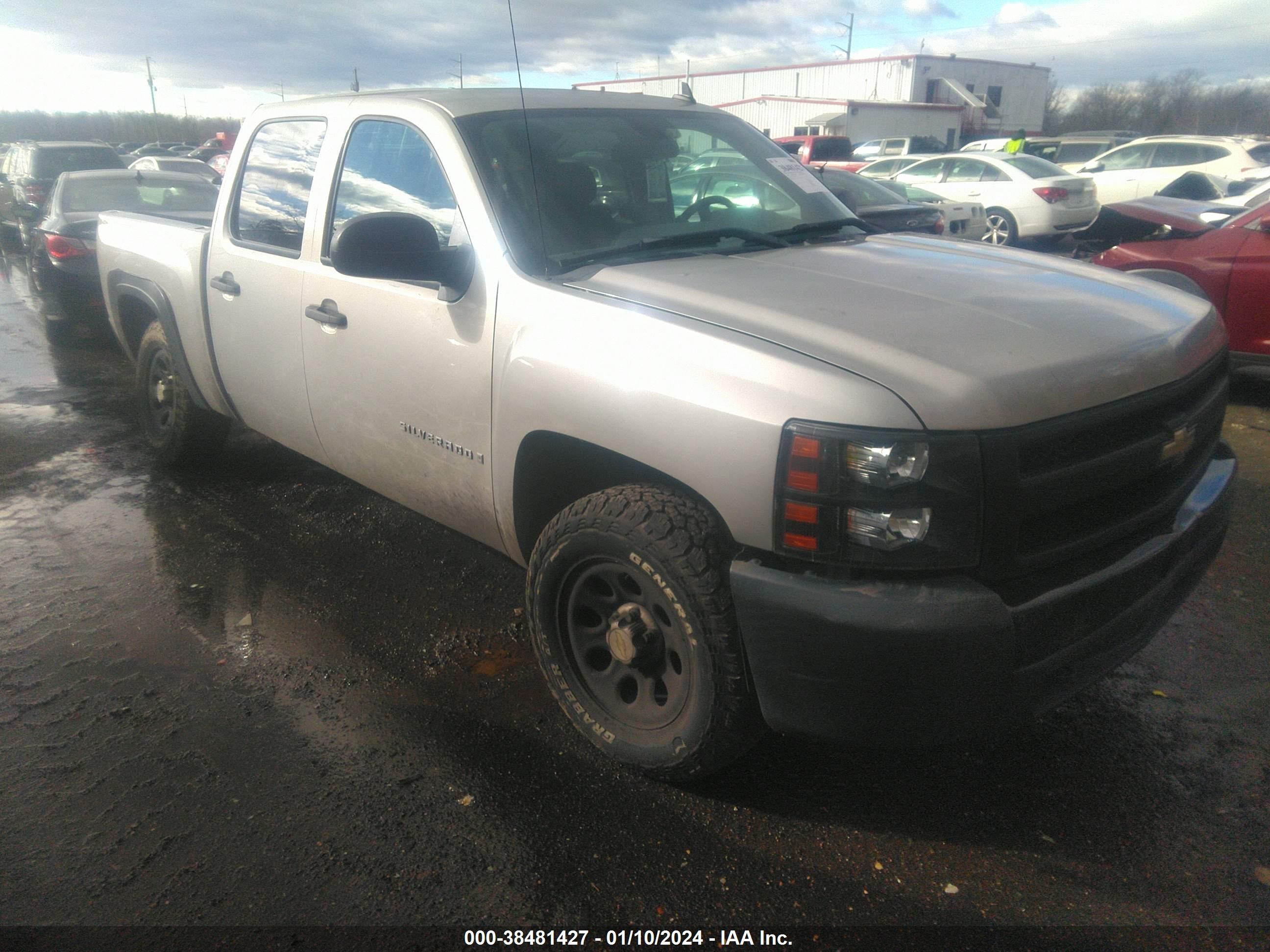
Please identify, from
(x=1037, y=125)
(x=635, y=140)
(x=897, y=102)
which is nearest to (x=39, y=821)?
(x=635, y=140)

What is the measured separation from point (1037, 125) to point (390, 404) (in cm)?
5811

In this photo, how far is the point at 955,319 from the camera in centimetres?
238

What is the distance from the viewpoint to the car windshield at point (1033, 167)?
14492 mm

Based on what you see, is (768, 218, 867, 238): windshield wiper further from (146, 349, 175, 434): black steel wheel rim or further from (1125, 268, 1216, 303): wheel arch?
(146, 349, 175, 434): black steel wheel rim

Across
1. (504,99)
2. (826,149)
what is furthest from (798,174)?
(826,149)

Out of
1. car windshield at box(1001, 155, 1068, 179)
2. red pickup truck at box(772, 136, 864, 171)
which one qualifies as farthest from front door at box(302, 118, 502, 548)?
red pickup truck at box(772, 136, 864, 171)

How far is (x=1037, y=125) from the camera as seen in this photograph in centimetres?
5266

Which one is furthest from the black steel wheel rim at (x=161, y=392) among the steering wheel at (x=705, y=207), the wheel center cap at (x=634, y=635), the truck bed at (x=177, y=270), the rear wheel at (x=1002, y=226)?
the rear wheel at (x=1002, y=226)

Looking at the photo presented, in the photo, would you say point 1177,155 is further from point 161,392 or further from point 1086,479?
point 1086,479

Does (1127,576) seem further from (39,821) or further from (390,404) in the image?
(39,821)

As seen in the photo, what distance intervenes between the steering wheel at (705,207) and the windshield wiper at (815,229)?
22 cm

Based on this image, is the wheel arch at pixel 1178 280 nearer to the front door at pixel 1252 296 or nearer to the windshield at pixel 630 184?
the front door at pixel 1252 296

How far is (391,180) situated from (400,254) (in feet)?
2.27

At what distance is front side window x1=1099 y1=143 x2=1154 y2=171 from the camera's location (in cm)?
1642
